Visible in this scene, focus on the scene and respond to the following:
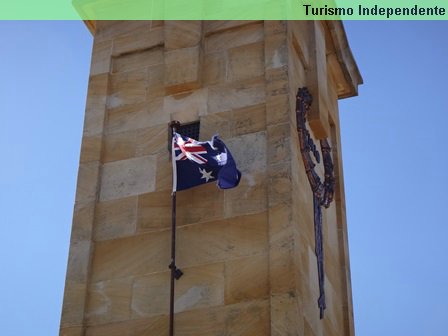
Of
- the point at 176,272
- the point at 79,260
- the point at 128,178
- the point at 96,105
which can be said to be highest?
the point at 96,105

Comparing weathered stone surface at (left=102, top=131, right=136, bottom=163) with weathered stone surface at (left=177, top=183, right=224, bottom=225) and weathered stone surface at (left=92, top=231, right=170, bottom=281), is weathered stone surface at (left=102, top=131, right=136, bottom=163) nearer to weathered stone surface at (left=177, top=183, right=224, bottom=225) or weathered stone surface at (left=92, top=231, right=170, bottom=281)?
weathered stone surface at (left=177, top=183, right=224, bottom=225)

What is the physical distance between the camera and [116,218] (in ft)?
64.2

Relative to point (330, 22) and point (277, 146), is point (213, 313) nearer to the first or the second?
point (277, 146)

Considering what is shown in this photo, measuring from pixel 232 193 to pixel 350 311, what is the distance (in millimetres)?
4418

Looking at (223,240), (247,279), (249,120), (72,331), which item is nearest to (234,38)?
(249,120)

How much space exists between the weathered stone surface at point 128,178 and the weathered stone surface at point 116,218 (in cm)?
17

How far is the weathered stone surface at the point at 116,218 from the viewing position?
19.3 metres

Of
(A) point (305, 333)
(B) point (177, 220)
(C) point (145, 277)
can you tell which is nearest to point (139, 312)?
(C) point (145, 277)

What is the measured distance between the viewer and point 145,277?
60.9 ft

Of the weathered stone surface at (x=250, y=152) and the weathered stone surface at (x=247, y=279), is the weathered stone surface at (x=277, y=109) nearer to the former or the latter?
the weathered stone surface at (x=250, y=152)

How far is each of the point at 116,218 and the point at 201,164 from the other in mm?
2187

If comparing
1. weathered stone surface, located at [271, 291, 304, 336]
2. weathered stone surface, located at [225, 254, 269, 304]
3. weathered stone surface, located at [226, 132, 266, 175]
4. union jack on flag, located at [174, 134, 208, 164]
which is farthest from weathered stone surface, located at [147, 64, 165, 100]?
weathered stone surface, located at [271, 291, 304, 336]

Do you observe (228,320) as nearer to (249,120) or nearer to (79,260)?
(79,260)

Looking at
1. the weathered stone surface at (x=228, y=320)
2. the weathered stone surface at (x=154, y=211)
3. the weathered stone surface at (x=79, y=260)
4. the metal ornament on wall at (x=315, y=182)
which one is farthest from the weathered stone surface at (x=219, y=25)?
the weathered stone surface at (x=228, y=320)
